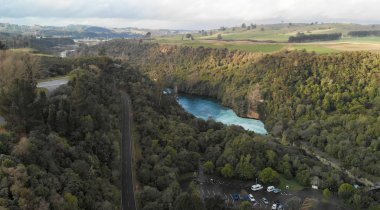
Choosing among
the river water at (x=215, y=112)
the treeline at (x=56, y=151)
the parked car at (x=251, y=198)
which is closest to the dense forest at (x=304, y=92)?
the river water at (x=215, y=112)

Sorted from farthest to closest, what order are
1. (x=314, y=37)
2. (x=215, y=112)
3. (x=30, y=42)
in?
(x=314, y=37)
(x=30, y=42)
(x=215, y=112)

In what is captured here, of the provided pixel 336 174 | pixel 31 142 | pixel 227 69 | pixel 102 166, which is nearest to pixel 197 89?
pixel 227 69

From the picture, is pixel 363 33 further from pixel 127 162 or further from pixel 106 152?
pixel 106 152

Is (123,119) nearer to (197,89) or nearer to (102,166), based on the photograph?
(102,166)

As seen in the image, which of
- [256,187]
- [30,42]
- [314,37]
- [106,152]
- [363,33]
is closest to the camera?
[106,152]

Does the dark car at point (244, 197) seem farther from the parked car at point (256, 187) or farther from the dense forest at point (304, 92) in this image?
the dense forest at point (304, 92)

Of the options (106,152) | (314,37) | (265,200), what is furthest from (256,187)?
(314,37)

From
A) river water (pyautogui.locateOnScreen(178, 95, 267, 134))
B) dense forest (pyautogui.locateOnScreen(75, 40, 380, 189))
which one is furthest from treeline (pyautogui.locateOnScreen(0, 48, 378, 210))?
river water (pyautogui.locateOnScreen(178, 95, 267, 134))
